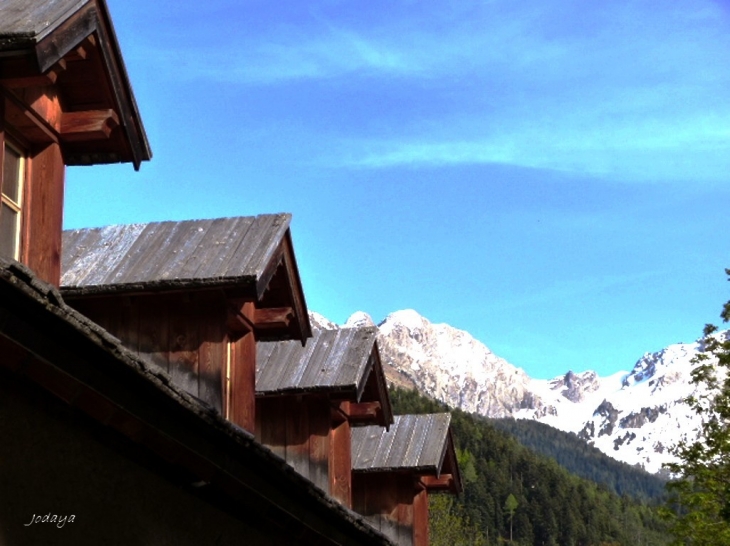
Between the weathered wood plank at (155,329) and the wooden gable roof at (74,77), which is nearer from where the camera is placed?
the wooden gable roof at (74,77)

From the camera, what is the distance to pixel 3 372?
7.14 meters

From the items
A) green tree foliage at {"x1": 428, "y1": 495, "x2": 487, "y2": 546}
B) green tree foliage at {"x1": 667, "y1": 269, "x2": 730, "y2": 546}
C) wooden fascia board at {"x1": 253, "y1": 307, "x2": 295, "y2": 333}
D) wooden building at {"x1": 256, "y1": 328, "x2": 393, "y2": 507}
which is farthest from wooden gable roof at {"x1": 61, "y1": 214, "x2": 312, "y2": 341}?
green tree foliage at {"x1": 428, "y1": 495, "x2": 487, "y2": 546}

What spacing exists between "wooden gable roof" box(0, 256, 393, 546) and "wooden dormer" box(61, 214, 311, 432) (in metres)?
5.27

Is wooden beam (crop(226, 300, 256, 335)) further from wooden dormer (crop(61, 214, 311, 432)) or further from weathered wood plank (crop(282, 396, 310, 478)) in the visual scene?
weathered wood plank (crop(282, 396, 310, 478))

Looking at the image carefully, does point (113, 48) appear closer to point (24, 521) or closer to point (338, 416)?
point (24, 521)

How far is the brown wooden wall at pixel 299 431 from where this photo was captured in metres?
20.3

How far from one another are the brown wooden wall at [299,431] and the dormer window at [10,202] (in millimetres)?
10320

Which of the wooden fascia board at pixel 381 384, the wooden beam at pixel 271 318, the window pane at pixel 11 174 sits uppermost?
the wooden fascia board at pixel 381 384

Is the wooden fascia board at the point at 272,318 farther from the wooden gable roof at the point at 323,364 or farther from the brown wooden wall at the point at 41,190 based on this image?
the brown wooden wall at the point at 41,190

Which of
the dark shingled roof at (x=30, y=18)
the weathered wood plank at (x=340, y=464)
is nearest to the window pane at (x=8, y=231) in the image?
the dark shingled roof at (x=30, y=18)

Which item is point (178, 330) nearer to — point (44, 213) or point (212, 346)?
point (212, 346)

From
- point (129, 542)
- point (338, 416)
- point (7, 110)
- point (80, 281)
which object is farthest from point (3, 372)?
point (338, 416)

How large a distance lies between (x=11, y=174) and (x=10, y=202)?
0.35 metres

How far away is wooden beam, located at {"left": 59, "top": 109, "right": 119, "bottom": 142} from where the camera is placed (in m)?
11.4
